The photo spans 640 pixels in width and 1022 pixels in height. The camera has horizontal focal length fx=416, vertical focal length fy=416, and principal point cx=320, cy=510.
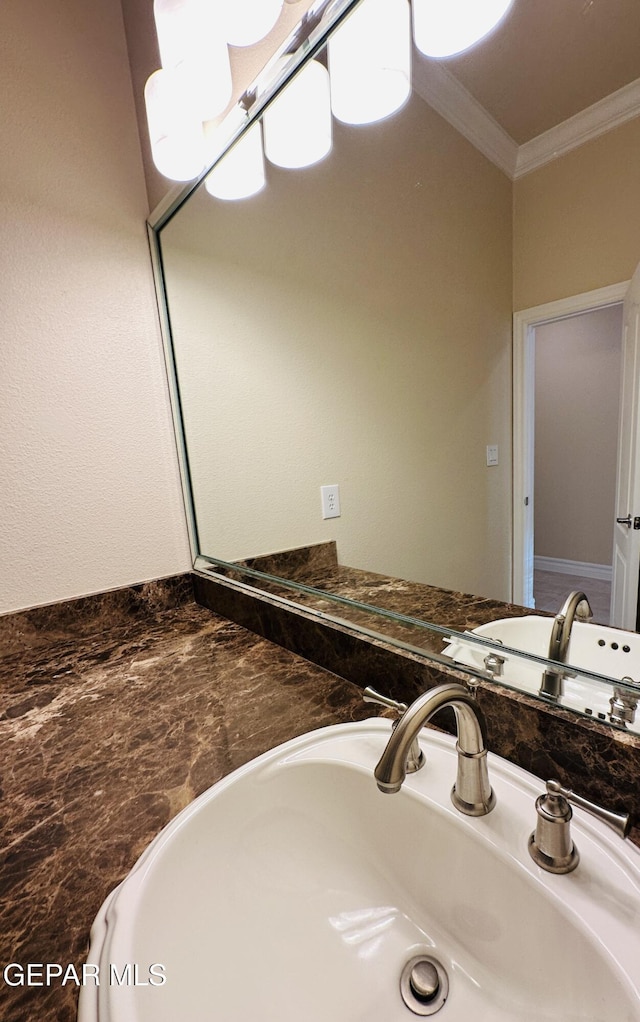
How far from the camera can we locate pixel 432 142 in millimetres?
732

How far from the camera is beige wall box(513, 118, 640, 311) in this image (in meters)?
0.49

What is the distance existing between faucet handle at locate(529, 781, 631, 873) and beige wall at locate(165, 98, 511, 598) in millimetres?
297

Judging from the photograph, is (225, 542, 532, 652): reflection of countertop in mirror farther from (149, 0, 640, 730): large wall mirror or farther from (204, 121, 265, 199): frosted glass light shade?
(204, 121, 265, 199): frosted glass light shade

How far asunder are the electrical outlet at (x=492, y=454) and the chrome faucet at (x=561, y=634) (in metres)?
0.24

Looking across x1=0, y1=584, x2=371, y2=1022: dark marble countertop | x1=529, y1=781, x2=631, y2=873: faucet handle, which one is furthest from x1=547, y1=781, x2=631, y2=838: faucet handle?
x1=0, y1=584, x2=371, y2=1022: dark marble countertop

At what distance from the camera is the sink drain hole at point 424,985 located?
1.45ft

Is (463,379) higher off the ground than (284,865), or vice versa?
(463,379)

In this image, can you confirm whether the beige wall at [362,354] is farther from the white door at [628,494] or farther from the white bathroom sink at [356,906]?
the white bathroom sink at [356,906]

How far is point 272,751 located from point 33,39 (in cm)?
162

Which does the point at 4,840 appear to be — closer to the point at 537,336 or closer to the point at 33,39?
the point at 537,336

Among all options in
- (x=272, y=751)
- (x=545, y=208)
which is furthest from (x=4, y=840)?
(x=545, y=208)

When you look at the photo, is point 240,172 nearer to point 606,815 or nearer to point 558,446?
point 558,446

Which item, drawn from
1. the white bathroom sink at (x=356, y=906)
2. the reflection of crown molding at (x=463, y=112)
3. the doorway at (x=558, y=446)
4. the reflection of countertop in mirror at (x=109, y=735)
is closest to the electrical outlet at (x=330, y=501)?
the reflection of countertop in mirror at (x=109, y=735)

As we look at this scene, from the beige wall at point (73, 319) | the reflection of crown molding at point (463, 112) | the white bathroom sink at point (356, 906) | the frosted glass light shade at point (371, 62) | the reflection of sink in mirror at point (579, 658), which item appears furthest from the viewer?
the beige wall at point (73, 319)
